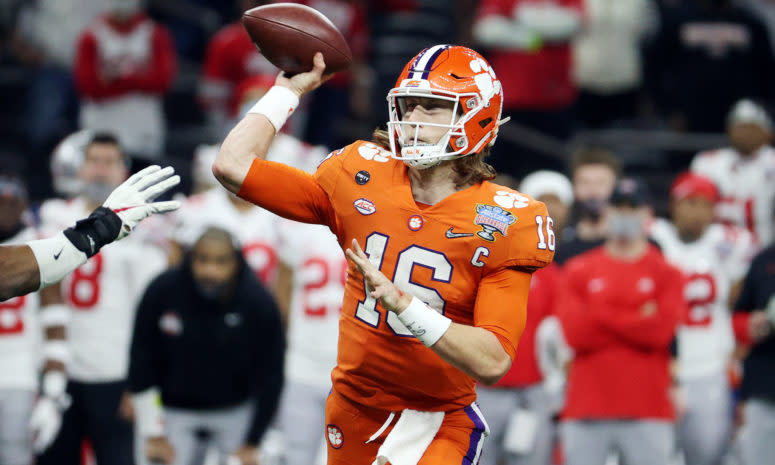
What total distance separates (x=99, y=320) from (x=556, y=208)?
8.73ft

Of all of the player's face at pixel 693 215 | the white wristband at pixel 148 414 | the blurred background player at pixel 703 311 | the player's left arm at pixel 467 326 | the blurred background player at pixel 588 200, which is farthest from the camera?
the player's face at pixel 693 215

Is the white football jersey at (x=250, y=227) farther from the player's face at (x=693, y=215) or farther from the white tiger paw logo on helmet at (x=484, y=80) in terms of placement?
the white tiger paw logo on helmet at (x=484, y=80)

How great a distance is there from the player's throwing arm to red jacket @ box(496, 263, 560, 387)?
3.14 meters

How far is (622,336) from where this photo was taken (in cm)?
640

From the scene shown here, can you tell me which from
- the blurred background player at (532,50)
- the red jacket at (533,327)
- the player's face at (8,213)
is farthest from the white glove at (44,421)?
the blurred background player at (532,50)

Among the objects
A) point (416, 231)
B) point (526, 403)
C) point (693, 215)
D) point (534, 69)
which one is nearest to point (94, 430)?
point (526, 403)

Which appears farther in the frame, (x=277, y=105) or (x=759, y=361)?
(x=759, y=361)

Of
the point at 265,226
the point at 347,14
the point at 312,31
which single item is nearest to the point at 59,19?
the point at 347,14

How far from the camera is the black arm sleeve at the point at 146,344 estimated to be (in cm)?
623

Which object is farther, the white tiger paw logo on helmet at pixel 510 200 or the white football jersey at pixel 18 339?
the white football jersey at pixel 18 339

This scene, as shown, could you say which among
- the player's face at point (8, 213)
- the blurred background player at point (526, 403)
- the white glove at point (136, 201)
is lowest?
the blurred background player at point (526, 403)

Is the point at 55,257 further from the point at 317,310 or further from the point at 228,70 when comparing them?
the point at 228,70

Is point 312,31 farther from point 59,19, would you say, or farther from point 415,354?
point 59,19

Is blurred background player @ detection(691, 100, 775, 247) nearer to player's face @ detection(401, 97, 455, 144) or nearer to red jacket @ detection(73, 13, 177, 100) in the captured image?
red jacket @ detection(73, 13, 177, 100)
